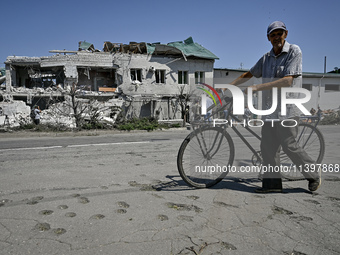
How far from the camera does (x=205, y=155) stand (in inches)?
141

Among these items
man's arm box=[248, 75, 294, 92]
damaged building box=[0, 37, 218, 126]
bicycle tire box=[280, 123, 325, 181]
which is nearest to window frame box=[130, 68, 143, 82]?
damaged building box=[0, 37, 218, 126]

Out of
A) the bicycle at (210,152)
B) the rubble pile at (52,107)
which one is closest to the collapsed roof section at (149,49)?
the rubble pile at (52,107)

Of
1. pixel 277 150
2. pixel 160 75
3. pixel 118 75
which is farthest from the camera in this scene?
pixel 160 75

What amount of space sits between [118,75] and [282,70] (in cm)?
2586

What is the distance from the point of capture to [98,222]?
2.42 meters

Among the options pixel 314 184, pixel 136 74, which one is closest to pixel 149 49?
pixel 136 74

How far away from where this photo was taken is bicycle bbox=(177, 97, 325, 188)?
11.2 feet

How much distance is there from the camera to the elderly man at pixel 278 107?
10.4ft

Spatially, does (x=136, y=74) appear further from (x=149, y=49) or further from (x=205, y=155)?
(x=205, y=155)

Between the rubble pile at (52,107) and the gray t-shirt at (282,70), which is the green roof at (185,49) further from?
the gray t-shirt at (282,70)

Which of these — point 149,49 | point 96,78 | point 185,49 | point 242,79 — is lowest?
point 242,79

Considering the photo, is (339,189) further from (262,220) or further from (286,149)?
(262,220)

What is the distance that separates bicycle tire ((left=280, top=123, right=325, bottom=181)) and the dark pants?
303 millimetres

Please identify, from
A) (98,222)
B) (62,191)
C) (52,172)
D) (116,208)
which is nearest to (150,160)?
(52,172)
